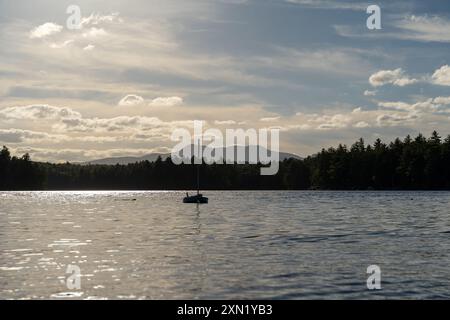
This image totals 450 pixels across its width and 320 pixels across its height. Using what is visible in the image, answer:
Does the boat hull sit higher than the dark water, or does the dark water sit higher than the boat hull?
the boat hull

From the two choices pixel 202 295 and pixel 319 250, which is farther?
pixel 319 250

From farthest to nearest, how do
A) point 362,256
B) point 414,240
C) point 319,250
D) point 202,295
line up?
point 414,240 < point 319,250 < point 362,256 < point 202,295

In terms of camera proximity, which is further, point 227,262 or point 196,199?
point 196,199

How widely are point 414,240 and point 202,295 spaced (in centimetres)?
3469

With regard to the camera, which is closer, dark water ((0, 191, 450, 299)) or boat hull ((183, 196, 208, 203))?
dark water ((0, 191, 450, 299))

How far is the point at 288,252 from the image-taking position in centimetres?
4862

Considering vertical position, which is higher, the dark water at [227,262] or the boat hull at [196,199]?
the boat hull at [196,199]

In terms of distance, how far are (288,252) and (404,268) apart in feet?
37.1

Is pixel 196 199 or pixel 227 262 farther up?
pixel 196 199

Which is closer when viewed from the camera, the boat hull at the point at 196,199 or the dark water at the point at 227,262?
the dark water at the point at 227,262

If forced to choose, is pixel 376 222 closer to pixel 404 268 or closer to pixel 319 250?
pixel 319 250
